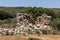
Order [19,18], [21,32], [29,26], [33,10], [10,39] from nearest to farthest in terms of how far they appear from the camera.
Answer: [10,39] → [21,32] → [29,26] → [19,18] → [33,10]

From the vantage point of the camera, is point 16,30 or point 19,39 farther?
point 16,30

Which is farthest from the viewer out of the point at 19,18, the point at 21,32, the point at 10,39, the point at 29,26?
the point at 19,18

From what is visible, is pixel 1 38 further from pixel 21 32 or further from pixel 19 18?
pixel 19 18

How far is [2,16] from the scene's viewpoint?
167 ft

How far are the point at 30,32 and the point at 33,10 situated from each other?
2325cm

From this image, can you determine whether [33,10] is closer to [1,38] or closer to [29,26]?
[29,26]

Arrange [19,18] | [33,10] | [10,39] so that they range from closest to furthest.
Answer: [10,39] < [19,18] < [33,10]

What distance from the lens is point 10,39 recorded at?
22.0 metres

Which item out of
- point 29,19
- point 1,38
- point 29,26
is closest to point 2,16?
point 29,19

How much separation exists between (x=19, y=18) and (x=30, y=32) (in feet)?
16.2

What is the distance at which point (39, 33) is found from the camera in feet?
86.9

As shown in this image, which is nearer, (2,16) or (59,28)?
(59,28)

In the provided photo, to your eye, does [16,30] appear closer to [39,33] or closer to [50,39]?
[39,33]

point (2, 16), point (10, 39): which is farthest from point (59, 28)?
point (2, 16)
